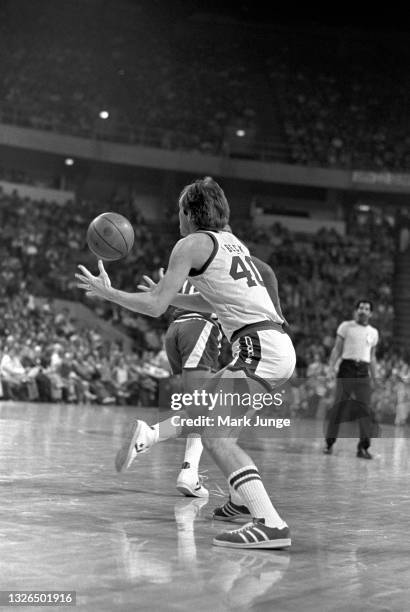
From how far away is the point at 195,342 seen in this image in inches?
282

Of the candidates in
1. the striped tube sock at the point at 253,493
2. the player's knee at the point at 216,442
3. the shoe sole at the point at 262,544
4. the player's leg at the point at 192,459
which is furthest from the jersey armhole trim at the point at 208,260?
the player's leg at the point at 192,459

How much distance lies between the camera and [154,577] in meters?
3.78

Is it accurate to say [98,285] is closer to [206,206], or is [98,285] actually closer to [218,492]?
[206,206]

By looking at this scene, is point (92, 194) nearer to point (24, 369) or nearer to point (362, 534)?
point (24, 369)

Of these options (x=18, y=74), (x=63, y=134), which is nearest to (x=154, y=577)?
(x=63, y=134)

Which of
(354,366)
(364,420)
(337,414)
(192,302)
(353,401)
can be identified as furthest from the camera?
(337,414)

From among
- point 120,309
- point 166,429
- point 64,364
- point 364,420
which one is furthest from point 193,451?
point 120,309

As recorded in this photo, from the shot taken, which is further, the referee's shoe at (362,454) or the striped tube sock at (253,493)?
the referee's shoe at (362,454)

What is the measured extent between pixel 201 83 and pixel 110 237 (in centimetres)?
3043

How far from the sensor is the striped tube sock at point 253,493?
462 cm

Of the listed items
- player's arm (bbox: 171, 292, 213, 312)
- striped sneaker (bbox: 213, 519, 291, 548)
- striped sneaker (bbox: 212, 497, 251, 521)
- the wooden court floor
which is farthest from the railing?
striped sneaker (bbox: 213, 519, 291, 548)

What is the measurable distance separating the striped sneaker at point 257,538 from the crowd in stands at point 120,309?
577 inches

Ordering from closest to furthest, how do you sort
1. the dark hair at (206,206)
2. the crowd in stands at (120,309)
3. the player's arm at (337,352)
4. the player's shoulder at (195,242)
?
the player's shoulder at (195,242), the dark hair at (206,206), the player's arm at (337,352), the crowd in stands at (120,309)

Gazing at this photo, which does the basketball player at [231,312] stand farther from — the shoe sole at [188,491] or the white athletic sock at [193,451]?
the white athletic sock at [193,451]
